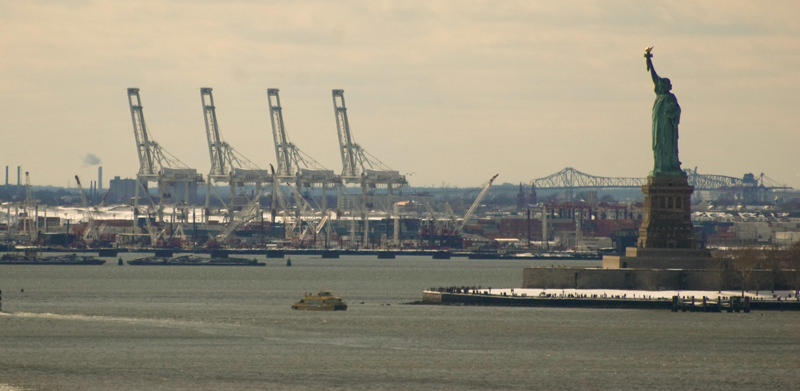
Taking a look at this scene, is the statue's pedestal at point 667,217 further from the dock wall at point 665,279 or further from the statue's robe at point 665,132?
the dock wall at point 665,279

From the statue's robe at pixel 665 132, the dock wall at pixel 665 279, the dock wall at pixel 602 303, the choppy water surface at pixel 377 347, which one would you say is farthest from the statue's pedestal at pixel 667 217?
the choppy water surface at pixel 377 347

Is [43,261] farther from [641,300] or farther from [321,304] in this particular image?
[641,300]

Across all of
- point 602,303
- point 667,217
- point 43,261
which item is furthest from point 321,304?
point 43,261

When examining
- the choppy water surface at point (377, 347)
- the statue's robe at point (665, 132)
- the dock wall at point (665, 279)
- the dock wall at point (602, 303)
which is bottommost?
Result: the choppy water surface at point (377, 347)

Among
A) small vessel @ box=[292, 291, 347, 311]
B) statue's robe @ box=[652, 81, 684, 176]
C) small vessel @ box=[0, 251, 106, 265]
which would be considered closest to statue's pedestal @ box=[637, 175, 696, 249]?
statue's robe @ box=[652, 81, 684, 176]

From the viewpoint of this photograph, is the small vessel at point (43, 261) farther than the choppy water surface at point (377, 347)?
Yes

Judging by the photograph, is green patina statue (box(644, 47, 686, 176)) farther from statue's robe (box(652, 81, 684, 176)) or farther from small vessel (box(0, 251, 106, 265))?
small vessel (box(0, 251, 106, 265))

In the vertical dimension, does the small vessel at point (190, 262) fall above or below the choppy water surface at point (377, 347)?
above

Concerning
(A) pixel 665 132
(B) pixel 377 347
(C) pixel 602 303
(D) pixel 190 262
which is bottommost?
(B) pixel 377 347
